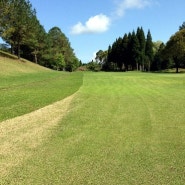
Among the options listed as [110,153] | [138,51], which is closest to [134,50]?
[138,51]

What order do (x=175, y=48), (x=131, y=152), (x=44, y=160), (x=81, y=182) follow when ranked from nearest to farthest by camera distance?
(x=81, y=182) < (x=44, y=160) < (x=131, y=152) < (x=175, y=48)

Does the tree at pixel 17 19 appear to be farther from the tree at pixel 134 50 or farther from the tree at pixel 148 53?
the tree at pixel 148 53

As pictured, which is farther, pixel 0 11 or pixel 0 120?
pixel 0 11

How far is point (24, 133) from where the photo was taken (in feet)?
30.4

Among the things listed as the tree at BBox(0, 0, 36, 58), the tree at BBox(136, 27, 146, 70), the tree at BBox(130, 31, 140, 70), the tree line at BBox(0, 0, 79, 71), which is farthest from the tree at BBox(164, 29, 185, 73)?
the tree at BBox(0, 0, 36, 58)

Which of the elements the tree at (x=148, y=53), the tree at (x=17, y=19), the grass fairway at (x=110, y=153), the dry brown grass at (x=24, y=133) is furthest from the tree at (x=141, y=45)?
the grass fairway at (x=110, y=153)

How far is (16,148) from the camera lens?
7.81 m

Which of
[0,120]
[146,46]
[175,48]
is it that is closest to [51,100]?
[0,120]

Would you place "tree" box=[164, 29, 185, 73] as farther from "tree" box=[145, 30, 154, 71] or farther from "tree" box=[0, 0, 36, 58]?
"tree" box=[0, 0, 36, 58]

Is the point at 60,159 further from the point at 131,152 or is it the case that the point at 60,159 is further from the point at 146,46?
the point at 146,46

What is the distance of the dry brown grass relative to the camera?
23.3ft

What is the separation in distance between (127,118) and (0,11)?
158ft

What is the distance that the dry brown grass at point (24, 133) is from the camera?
7102mm

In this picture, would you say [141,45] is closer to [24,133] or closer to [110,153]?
[24,133]
